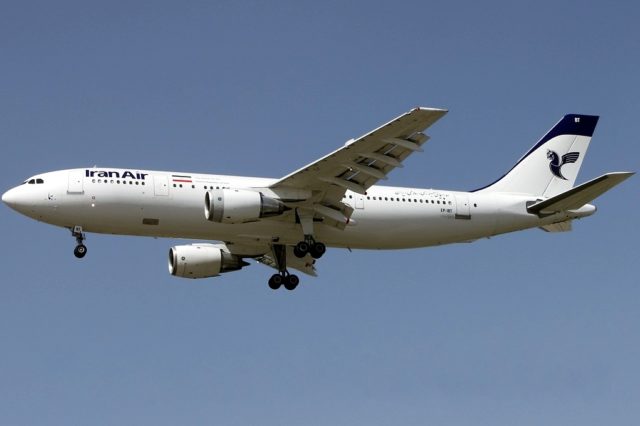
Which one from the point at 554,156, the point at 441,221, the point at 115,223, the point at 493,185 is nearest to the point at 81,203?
the point at 115,223

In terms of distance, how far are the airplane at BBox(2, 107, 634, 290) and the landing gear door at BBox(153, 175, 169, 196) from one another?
0.15 feet

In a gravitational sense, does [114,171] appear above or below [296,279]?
above

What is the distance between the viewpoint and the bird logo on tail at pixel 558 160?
53188 millimetres

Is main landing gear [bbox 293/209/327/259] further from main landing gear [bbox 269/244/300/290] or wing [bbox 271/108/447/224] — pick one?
main landing gear [bbox 269/244/300/290]

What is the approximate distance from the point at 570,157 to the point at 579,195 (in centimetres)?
621

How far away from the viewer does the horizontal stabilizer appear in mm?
45219

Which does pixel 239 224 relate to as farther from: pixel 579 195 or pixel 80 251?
pixel 579 195

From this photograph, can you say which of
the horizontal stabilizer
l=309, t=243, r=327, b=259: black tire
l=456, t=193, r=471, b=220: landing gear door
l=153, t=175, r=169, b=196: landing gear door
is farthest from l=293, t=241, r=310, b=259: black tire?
the horizontal stabilizer

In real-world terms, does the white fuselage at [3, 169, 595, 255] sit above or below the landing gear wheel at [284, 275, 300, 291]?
above

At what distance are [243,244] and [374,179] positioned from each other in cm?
728

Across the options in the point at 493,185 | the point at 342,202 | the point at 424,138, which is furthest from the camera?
the point at 493,185

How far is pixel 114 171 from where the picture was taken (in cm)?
4609

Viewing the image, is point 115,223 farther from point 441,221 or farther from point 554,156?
point 554,156

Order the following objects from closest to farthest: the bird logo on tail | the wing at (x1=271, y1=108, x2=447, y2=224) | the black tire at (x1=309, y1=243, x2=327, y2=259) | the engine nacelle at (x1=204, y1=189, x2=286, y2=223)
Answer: the wing at (x1=271, y1=108, x2=447, y2=224), the engine nacelle at (x1=204, y1=189, x2=286, y2=223), the black tire at (x1=309, y1=243, x2=327, y2=259), the bird logo on tail
